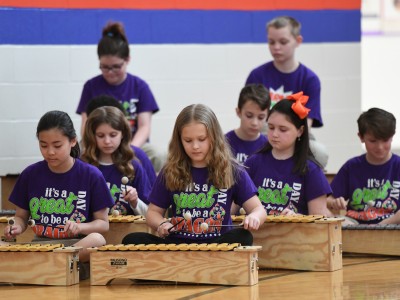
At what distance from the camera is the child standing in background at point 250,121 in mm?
6708

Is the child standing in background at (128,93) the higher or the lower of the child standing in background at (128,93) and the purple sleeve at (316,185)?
the higher

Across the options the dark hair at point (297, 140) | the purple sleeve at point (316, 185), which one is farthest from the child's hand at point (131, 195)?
the purple sleeve at point (316, 185)

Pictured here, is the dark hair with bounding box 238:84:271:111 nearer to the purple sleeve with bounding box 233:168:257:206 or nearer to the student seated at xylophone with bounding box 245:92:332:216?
the student seated at xylophone with bounding box 245:92:332:216

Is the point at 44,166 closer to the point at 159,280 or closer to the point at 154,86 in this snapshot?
the point at 159,280

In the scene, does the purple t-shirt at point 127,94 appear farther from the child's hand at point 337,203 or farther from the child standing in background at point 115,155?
the child's hand at point 337,203

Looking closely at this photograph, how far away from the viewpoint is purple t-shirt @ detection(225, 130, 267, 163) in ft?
22.4

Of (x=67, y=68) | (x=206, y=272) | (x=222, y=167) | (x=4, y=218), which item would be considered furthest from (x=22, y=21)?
(x=206, y=272)

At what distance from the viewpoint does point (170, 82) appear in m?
8.38

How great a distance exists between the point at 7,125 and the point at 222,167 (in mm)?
2717

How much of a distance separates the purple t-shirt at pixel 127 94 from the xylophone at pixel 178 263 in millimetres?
2532

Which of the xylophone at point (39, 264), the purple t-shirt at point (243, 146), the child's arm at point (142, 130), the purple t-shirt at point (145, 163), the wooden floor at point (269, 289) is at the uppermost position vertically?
the child's arm at point (142, 130)

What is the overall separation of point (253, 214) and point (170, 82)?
10.5 feet

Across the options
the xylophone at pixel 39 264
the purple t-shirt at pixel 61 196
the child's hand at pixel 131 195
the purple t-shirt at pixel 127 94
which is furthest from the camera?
the purple t-shirt at pixel 127 94

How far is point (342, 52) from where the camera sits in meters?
8.98
